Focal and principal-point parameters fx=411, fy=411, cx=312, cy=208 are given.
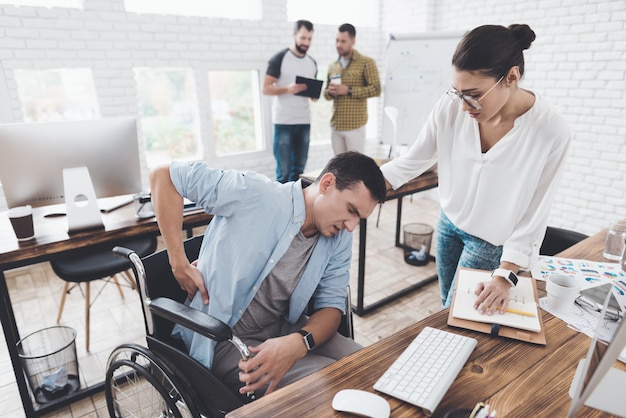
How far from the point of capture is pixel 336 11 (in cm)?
445

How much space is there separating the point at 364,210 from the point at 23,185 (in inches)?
50.6

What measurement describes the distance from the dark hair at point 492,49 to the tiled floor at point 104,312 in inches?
58.3

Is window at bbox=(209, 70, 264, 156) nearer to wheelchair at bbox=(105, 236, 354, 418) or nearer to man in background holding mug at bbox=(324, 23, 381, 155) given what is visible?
man in background holding mug at bbox=(324, 23, 381, 155)

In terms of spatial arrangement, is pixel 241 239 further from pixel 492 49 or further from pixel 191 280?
pixel 492 49

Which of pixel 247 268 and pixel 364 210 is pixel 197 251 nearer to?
pixel 247 268

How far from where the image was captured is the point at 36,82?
3.00 m

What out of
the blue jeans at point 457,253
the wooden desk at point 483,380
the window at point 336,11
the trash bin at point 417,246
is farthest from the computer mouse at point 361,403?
the window at point 336,11

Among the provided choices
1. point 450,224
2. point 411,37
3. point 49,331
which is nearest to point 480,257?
point 450,224

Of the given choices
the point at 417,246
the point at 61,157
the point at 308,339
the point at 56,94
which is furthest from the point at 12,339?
the point at 417,246

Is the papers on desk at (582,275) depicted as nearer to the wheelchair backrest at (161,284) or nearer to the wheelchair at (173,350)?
the wheelchair at (173,350)

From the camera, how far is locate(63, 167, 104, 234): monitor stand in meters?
1.54

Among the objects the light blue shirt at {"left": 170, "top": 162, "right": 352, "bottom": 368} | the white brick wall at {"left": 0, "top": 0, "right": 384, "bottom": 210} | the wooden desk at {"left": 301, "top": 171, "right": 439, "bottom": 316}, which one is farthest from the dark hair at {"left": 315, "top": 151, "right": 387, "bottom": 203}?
the white brick wall at {"left": 0, "top": 0, "right": 384, "bottom": 210}

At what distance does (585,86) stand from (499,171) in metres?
2.62

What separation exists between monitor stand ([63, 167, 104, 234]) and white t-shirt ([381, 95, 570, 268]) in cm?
114
